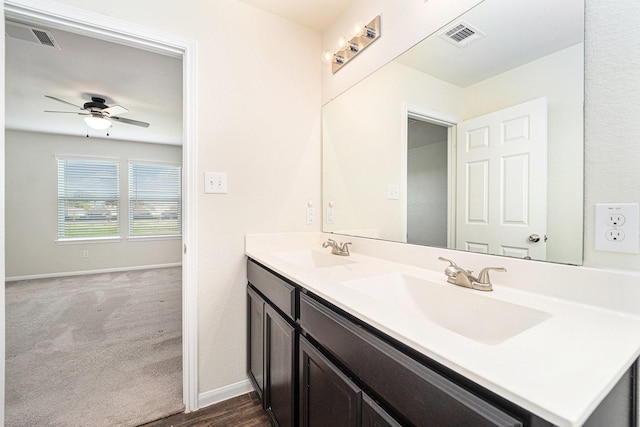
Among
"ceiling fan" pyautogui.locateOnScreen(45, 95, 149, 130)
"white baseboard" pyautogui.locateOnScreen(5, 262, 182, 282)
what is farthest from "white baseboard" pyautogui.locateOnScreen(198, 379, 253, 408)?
"white baseboard" pyautogui.locateOnScreen(5, 262, 182, 282)

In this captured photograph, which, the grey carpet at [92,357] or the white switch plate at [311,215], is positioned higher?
the white switch plate at [311,215]

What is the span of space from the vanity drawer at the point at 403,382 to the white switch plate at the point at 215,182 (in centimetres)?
106

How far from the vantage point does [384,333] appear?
0.65 meters

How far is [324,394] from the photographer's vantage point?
88 centimetres

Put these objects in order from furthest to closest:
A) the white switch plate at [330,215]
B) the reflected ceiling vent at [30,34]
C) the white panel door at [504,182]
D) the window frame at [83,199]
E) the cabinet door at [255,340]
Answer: the window frame at [83,199] → the white switch plate at [330,215] → the reflected ceiling vent at [30,34] → the cabinet door at [255,340] → the white panel door at [504,182]

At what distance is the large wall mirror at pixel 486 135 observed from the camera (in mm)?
812

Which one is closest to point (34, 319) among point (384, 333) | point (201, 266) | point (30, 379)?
point (30, 379)

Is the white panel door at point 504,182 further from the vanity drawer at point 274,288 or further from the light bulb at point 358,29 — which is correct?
the light bulb at point 358,29

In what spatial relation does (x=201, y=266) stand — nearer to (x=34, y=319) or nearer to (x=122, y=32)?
(x=122, y=32)

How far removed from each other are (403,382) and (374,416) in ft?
0.51

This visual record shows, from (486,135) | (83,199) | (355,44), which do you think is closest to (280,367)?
(486,135)

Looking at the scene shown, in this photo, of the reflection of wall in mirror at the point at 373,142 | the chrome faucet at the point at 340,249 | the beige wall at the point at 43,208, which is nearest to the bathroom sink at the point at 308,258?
the chrome faucet at the point at 340,249

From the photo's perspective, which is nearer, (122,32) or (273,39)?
(122,32)

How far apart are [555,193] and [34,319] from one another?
14.2ft
